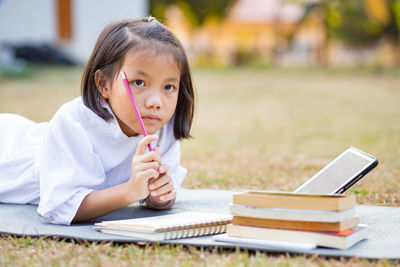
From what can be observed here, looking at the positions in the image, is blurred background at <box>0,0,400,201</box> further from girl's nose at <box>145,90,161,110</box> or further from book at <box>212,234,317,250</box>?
book at <box>212,234,317,250</box>

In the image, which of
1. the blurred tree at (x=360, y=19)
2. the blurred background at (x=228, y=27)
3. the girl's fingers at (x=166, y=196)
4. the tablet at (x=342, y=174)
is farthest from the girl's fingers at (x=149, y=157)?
the blurred tree at (x=360, y=19)

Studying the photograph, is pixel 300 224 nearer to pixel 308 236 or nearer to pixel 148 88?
pixel 308 236

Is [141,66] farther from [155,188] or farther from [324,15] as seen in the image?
[324,15]

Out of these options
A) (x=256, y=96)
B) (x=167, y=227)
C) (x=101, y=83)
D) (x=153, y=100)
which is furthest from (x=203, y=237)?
(x=256, y=96)

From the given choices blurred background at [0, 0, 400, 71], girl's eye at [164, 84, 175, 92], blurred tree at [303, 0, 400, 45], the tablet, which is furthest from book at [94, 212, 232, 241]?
blurred tree at [303, 0, 400, 45]

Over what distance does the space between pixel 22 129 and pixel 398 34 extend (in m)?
20.9

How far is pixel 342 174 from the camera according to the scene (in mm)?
2326

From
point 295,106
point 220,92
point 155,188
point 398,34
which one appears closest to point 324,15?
point 398,34

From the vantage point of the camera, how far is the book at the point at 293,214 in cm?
178

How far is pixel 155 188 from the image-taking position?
7.19ft

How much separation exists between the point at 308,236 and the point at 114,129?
93cm

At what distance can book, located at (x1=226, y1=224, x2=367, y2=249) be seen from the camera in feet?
5.96

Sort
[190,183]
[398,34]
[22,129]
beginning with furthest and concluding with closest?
[398,34]
[190,183]
[22,129]

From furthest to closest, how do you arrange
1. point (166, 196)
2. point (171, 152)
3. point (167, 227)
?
point (171, 152) < point (166, 196) < point (167, 227)
